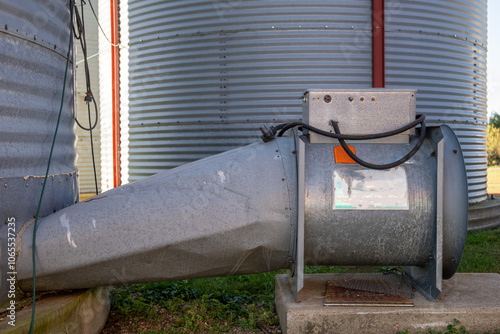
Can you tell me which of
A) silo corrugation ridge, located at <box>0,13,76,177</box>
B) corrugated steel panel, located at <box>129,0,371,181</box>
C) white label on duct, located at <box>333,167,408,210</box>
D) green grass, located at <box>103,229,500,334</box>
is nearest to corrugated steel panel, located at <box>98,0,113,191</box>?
corrugated steel panel, located at <box>129,0,371,181</box>

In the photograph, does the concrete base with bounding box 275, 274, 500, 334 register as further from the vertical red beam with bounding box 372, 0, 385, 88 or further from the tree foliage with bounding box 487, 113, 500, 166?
the tree foliage with bounding box 487, 113, 500, 166

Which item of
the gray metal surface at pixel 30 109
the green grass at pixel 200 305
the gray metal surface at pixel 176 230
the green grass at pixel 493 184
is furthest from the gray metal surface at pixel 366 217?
the green grass at pixel 493 184

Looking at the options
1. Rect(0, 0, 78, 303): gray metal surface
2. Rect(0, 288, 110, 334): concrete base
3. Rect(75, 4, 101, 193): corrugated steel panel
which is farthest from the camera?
Rect(75, 4, 101, 193): corrugated steel panel

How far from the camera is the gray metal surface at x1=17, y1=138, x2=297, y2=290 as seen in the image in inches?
128

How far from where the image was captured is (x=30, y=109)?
3367 millimetres

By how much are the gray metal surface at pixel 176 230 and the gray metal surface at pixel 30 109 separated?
26 centimetres

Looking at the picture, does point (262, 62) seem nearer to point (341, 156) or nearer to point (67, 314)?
point (341, 156)

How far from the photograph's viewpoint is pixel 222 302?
14.3 feet

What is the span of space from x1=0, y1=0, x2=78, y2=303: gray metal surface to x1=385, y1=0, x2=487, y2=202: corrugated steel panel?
15.7ft

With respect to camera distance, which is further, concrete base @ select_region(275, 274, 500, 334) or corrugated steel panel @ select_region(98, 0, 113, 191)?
corrugated steel panel @ select_region(98, 0, 113, 191)

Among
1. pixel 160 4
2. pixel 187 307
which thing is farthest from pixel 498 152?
pixel 187 307

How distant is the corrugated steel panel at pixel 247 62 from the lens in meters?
6.62

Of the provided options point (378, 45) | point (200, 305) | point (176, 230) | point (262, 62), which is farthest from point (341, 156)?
point (378, 45)

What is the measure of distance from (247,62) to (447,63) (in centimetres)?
323
